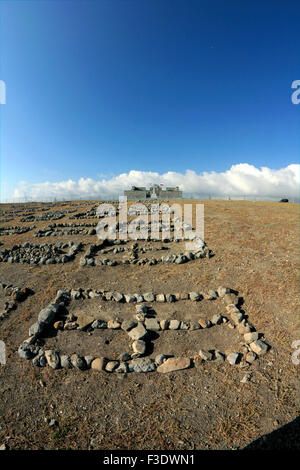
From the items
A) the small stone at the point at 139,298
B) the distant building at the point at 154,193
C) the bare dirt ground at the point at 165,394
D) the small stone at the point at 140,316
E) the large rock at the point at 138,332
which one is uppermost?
the distant building at the point at 154,193

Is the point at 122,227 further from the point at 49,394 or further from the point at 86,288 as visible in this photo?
the point at 49,394

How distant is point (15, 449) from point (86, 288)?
21.3 feet

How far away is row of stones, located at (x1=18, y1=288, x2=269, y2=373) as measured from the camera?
5.96m

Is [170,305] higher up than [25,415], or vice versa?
[170,305]

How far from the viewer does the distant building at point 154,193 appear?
59.2 m

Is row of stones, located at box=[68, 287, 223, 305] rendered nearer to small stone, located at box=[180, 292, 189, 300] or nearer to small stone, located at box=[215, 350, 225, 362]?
small stone, located at box=[180, 292, 189, 300]

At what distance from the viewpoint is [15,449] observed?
419 centimetres

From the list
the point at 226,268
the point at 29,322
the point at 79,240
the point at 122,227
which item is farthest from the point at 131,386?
the point at 122,227

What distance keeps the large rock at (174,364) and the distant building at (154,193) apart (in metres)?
55.0

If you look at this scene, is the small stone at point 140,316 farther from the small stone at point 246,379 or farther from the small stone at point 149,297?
the small stone at point 246,379

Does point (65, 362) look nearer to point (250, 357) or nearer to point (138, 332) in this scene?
point (138, 332)

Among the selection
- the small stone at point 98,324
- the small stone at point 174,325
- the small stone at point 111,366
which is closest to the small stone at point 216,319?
the small stone at point 174,325

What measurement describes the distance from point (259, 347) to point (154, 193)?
56.3 meters

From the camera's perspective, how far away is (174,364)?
19.6 ft
